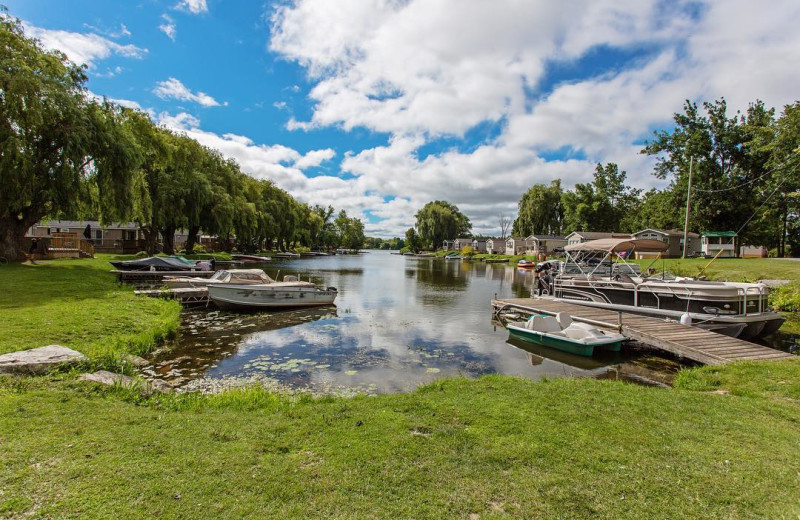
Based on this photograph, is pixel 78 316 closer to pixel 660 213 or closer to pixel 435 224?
pixel 660 213

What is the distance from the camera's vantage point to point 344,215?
474 feet

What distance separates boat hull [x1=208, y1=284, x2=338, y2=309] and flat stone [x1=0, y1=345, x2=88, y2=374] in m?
11.5

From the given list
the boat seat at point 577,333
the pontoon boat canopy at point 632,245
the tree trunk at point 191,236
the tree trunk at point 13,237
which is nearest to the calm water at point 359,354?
the boat seat at point 577,333

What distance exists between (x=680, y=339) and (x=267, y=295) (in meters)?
17.3

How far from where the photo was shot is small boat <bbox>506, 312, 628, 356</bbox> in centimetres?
1184

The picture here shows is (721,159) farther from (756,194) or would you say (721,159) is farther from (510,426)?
(510,426)

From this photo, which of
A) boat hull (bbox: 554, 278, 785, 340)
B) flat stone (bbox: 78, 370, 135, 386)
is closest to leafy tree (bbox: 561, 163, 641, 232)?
boat hull (bbox: 554, 278, 785, 340)

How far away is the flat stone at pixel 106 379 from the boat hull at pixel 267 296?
1178 centimetres

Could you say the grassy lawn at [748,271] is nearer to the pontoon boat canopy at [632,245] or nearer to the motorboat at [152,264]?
the pontoon boat canopy at [632,245]

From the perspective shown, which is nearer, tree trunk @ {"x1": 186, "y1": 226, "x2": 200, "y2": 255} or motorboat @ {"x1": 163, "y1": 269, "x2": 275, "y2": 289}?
motorboat @ {"x1": 163, "y1": 269, "x2": 275, "y2": 289}

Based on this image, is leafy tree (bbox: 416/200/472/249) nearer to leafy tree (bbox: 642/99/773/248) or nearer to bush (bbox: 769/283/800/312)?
leafy tree (bbox: 642/99/773/248)

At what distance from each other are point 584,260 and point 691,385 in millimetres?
13692

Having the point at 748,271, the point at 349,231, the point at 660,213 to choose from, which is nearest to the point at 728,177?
the point at 660,213

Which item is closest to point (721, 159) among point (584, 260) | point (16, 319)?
point (584, 260)
